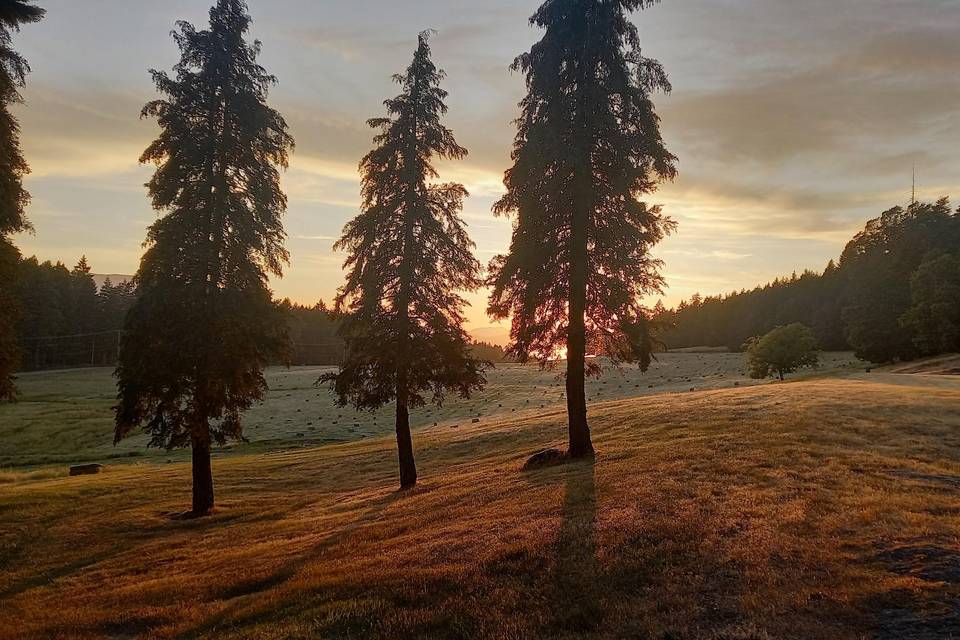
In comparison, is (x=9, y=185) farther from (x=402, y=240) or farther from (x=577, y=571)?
(x=577, y=571)

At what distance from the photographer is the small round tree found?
4988cm

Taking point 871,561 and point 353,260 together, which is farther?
point 353,260

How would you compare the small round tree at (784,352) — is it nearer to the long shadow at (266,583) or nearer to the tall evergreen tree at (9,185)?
the long shadow at (266,583)

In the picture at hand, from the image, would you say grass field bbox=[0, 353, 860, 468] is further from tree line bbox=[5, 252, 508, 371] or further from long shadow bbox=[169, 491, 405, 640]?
long shadow bbox=[169, 491, 405, 640]

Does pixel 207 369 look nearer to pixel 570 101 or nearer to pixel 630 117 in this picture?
pixel 570 101

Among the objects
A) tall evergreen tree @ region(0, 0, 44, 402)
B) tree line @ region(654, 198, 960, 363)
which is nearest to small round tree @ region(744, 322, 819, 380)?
tree line @ region(654, 198, 960, 363)

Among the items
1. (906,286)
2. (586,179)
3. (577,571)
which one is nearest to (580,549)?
(577,571)

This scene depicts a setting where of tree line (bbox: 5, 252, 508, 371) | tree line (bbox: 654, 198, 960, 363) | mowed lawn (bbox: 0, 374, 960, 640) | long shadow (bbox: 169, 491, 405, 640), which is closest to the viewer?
mowed lawn (bbox: 0, 374, 960, 640)

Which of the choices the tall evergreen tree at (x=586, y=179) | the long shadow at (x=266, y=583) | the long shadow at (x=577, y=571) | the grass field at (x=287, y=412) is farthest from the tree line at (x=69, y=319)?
the long shadow at (x=577, y=571)

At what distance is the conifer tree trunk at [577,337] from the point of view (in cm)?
Answer: 1789

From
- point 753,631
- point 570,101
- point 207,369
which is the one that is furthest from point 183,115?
point 753,631

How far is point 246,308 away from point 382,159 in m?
7.58

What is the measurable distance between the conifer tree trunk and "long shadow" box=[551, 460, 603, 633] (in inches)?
234

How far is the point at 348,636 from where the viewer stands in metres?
7.21
